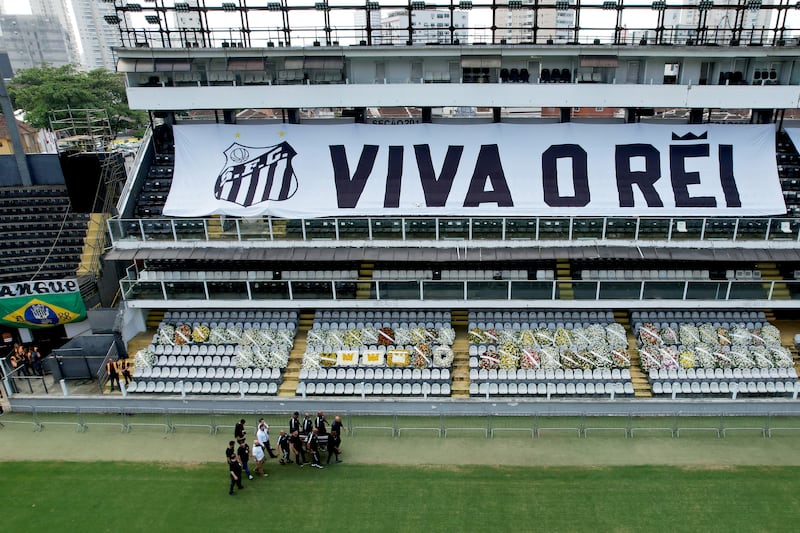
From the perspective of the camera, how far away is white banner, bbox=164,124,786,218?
1927 cm

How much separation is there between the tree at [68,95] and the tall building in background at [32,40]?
114306 millimetres

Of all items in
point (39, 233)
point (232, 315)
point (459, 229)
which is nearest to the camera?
point (459, 229)

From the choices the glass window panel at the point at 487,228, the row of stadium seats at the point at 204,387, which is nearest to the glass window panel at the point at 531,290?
the glass window panel at the point at 487,228

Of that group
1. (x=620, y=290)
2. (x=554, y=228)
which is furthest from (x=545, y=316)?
(x=554, y=228)

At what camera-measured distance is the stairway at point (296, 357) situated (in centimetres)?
1794

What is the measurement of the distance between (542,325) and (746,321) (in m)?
7.46

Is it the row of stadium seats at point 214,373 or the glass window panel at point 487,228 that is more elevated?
the glass window panel at point 487,228

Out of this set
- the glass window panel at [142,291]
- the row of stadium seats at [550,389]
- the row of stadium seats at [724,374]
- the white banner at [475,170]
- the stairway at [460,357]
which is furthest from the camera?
the glass window panel at [142,291]

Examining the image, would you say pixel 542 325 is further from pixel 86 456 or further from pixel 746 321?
pixel 86 456

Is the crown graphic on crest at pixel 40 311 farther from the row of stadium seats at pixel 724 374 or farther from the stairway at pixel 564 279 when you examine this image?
the row of stadium seats at pixel 724 374

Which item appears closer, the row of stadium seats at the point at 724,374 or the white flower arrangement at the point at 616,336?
the row of stadium seats at the point at 724,374

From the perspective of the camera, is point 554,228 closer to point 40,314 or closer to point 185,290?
point 185,290

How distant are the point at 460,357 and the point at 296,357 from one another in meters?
5.96

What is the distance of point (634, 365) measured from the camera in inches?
718
